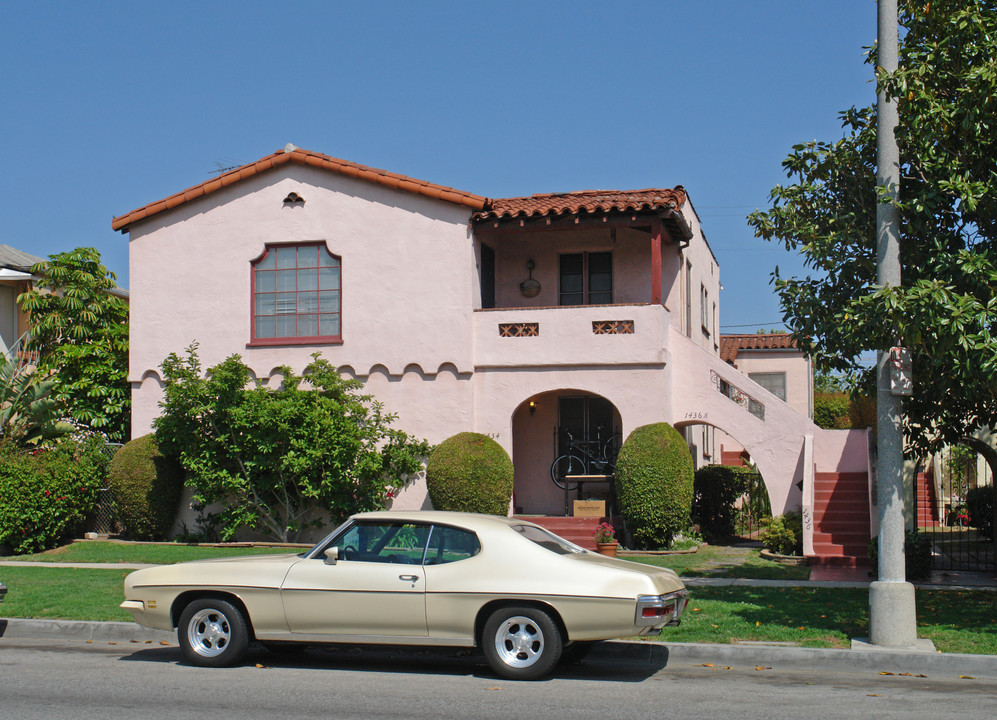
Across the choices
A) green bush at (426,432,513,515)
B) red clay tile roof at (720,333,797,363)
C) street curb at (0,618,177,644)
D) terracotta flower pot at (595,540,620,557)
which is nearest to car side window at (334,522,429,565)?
street curb at (0,618,177,644)

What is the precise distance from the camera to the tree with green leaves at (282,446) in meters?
18.5

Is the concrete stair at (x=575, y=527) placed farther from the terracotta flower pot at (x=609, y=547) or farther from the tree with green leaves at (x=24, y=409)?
the tree with green leaves at (x=24, y=409)

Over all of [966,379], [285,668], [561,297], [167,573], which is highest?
[561,297]

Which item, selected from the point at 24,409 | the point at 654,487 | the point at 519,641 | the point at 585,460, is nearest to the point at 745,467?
the point at 585,460

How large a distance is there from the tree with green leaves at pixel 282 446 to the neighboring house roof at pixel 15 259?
8.36 metres

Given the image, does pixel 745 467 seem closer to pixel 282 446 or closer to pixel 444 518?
pixel 282 446

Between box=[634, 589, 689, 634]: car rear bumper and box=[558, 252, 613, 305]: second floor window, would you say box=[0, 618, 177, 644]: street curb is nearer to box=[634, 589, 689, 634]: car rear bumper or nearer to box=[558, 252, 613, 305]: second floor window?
box=[634, 589, 689, 634]: car rear bumper

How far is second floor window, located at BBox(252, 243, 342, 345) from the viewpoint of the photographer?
20.4 meters

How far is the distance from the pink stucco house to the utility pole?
8172 mm

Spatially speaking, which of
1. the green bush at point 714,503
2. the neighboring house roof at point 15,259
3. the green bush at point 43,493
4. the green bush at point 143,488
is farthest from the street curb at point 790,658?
the neighboring house roof at point 15,259

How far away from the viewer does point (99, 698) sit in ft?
26.0

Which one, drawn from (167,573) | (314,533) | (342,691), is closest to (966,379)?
(342,691)

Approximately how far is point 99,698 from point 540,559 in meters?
3.56

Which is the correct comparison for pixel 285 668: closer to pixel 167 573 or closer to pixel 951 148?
pixel 167 573
